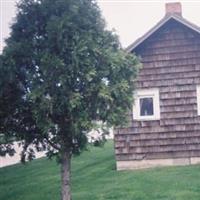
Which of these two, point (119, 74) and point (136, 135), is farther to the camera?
point (136, 135)

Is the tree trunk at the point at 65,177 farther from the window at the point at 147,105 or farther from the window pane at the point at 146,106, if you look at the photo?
the window pane at the point at 146,106

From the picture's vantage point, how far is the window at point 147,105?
1816 centimetres

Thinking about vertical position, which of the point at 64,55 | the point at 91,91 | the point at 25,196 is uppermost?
the point at 64,55

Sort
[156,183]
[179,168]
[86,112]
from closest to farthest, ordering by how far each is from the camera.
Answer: [86,112]
[156,183]
[179,168]

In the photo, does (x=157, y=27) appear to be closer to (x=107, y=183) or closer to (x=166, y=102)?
(x=166, y=102)

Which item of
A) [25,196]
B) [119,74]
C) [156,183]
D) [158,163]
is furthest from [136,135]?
[119,74]

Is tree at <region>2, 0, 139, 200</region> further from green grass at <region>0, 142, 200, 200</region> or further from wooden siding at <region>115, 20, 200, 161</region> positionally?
wooden siding at <region>115, 20, 200, 161</region>

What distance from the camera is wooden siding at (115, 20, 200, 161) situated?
58.6 feet

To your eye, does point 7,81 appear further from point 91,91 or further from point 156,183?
point 156,183

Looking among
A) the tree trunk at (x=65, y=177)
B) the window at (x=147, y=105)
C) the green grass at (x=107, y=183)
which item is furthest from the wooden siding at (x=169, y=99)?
the tree trunk at (x=65, y=177)

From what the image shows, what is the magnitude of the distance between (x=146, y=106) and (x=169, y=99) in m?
1.01

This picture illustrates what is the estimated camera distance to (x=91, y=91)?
399 inches

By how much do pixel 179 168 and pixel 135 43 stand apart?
5308 mm

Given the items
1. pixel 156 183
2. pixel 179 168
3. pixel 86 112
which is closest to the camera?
pixel 86 112
